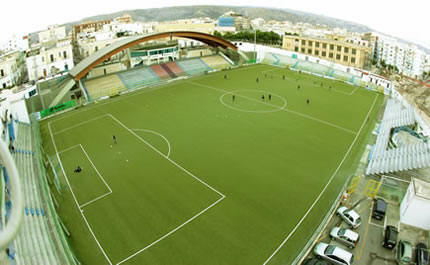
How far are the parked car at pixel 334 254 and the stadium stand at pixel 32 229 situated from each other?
11405 millimetres

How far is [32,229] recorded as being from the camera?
1308 cm

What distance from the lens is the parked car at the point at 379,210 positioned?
14.3 meters

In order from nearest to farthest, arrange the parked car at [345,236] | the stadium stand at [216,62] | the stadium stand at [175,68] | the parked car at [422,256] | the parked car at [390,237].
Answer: the parked car at [422,256] → the parked car at [390,237] → the parked car at [345,236] → the stadium stand at [175,68] → the stadium stand at [216,62]

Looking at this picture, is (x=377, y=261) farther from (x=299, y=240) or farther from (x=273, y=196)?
(x=273, y=196)

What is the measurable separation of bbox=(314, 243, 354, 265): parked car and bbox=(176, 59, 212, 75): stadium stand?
36.5 metres

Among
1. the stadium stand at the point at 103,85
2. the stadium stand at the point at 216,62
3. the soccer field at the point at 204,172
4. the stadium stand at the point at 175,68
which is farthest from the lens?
the stadium stand at the point at 216,62

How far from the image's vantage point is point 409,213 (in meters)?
14.0

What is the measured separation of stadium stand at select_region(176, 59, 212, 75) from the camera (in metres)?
45.0

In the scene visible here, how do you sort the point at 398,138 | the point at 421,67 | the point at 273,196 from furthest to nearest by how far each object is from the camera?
the point at 421,67 → the point at 398,138 → the point at 273,196

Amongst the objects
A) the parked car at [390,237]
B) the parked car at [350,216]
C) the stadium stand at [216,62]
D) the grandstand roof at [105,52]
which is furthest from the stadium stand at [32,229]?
the stadium stand at [216,62]

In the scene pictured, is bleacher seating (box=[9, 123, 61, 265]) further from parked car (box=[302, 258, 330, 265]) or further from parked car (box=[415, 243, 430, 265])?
parked car (box=[415, 243, 430, 265])

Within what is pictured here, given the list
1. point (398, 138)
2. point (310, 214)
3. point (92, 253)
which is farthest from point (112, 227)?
point (398, 138)

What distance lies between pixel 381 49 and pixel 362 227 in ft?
331

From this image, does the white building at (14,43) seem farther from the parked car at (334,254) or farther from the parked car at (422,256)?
the parked car at (422,256)
